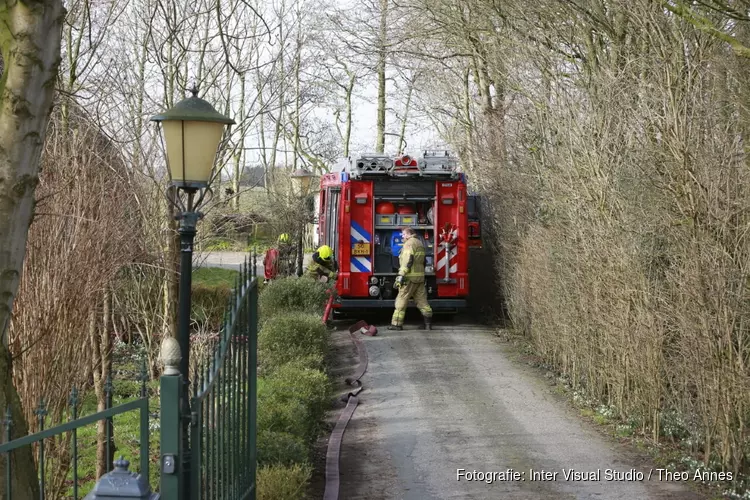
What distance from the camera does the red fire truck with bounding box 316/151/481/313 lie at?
15719 millimetres

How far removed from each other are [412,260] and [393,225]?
118cm

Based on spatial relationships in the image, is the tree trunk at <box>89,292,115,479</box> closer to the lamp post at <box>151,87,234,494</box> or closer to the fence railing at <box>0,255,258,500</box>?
the fence railing at <box>0,255,258,500</box>

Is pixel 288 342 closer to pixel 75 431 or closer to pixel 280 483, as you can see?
pixel 280 483

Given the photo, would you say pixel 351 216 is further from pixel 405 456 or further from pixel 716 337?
pixel 716 337

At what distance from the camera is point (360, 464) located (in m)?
8.21

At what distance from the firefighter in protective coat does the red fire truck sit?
1.41 feet

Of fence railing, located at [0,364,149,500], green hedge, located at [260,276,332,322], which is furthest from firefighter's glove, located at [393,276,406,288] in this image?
fence railing, located at [0,364,149,500]

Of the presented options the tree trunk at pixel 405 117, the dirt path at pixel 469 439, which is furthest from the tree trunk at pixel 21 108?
the tree trunk at pixel 405 117

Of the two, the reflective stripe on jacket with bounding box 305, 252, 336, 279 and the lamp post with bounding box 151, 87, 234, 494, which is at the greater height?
the lamp post with bounding box 151, 87, 234, 494

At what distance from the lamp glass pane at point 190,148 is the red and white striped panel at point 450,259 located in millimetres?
10379

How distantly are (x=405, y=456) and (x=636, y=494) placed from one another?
2112 mm

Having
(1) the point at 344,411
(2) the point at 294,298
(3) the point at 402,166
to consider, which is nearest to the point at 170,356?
(1) the point at 344,411

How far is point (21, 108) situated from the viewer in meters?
4.59

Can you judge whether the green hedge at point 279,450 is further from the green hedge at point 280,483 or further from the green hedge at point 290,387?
the green hedge at point 280,483
